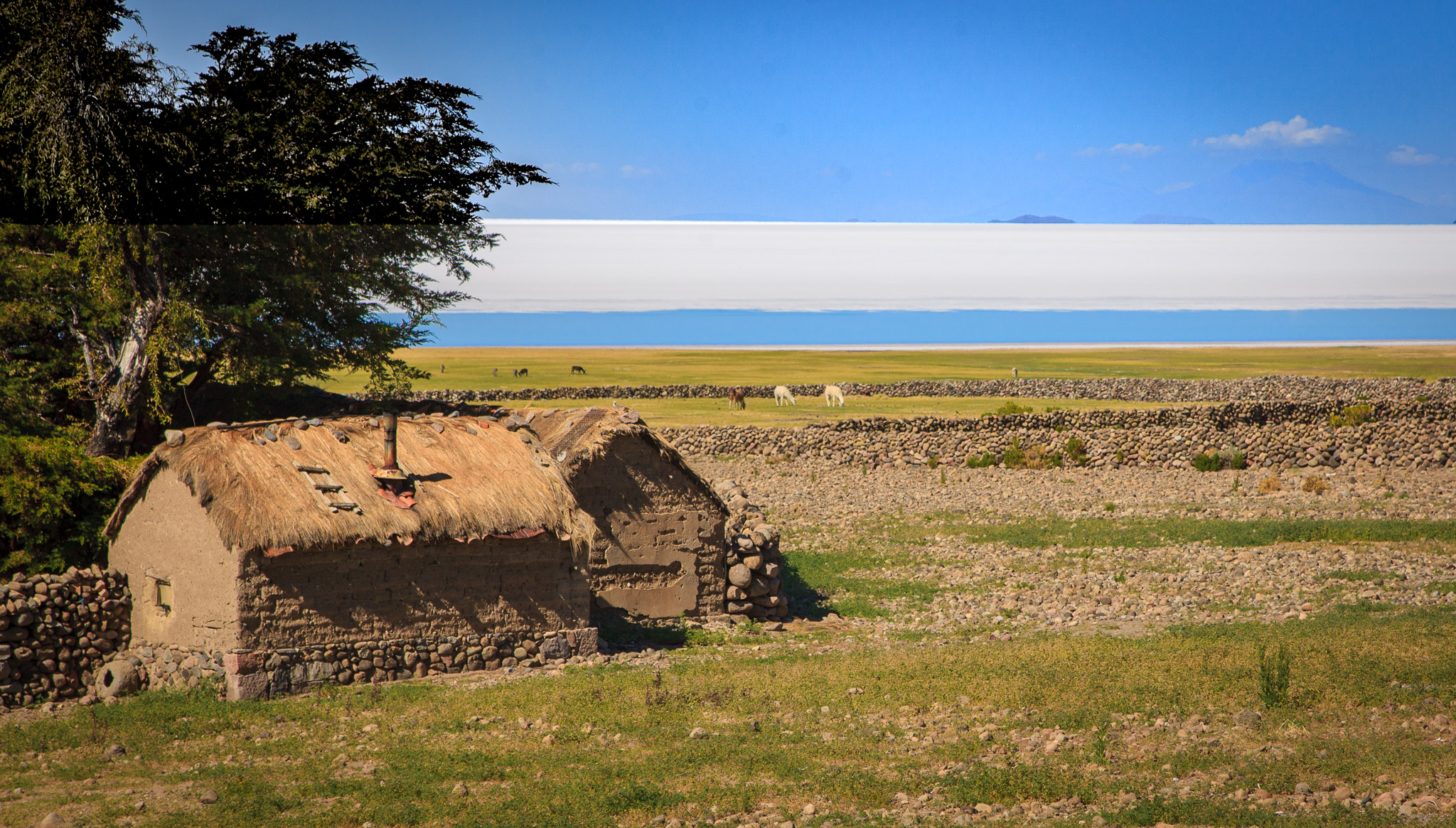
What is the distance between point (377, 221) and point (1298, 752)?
23561 millimetres

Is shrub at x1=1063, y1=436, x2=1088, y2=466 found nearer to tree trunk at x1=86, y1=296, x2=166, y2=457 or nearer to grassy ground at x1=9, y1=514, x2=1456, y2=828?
grassy ground at x1=9, y1=514, x2=1456, y2=828

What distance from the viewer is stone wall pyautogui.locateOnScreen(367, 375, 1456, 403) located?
6925 cm

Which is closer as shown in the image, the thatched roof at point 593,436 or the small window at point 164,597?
the small window at point 164,597

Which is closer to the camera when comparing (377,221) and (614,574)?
(614,574)

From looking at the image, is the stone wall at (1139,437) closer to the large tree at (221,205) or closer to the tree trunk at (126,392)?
the large tree at (221,205)

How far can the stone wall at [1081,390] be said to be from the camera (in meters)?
69.2

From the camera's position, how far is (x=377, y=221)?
28016mm

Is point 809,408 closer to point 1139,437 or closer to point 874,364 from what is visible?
point 1139,437

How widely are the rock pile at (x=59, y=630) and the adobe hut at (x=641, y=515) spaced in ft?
19.2

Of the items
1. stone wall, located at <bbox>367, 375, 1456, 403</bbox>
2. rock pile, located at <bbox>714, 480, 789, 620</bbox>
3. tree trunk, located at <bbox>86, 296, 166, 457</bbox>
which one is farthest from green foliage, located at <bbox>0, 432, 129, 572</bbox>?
stone wall, located at <bbox>367, 375, 1456, 403</bbox>

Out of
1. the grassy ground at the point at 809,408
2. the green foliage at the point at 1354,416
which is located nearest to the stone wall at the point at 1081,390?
the grassy ground at the point at 809,408

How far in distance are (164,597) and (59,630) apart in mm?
1226

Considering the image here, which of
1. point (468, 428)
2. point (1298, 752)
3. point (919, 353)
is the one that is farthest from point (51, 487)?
point (919, 353)

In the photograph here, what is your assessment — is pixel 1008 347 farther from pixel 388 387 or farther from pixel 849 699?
pixel 849 699
